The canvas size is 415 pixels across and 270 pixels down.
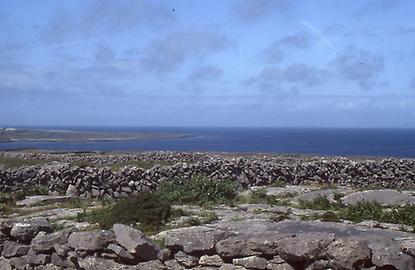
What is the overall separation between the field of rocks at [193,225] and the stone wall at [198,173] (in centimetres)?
7

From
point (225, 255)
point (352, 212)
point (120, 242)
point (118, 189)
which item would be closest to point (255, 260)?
point (225, 255)

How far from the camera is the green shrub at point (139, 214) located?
44.3 feet

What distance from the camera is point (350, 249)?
925 cm

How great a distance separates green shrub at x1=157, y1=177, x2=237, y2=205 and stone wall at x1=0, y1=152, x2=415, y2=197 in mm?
3474

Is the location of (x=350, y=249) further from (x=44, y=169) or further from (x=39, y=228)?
(x=44, y=169)

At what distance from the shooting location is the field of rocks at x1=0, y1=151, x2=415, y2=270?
32.1 ft

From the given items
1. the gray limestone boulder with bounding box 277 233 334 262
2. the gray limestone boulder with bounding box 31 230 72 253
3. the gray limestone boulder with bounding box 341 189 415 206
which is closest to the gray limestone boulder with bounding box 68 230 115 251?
the gray limestone boulder with bounding box 31 230 72 253

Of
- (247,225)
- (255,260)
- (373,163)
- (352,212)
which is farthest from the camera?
(373,163)

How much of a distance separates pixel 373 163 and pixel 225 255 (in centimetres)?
1988

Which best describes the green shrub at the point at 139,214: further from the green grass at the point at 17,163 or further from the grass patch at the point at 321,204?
the green grass at the point at 17,163

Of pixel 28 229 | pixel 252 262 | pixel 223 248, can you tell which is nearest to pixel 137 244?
pixel 223 248

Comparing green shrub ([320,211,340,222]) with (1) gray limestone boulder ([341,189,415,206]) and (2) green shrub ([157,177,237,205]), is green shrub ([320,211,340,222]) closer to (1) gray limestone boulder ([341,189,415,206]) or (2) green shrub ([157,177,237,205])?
(1) gray limestone boulder ([341,189,415,206])

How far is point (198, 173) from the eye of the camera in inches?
957

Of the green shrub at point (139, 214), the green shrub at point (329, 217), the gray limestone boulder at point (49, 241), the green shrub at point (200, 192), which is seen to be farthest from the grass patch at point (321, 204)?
the gray limestone boulder at point (49, 241)
